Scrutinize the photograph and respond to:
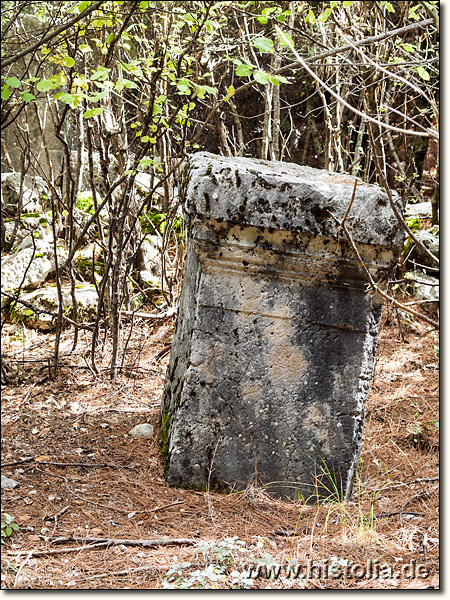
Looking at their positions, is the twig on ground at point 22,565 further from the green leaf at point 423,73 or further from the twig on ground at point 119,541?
the green leaf at point 423,73

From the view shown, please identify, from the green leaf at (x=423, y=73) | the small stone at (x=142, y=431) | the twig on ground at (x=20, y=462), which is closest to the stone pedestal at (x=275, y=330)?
the small stone at (x=142, y=431)

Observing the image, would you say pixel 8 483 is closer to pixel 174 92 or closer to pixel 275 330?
pixel 275 330

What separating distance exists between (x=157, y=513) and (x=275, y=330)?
94 centimetres

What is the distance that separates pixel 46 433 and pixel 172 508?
0.91 metres

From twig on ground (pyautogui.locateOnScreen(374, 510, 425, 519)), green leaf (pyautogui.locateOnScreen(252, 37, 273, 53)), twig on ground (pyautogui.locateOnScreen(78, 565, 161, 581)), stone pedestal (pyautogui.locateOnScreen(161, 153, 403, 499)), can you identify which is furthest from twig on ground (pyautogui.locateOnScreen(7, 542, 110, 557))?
green leaf (pyautogui.locateOnScreen(252, 37, 273, 53))

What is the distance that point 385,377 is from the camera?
4.17m

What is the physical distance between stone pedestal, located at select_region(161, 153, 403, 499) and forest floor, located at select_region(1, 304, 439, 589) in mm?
171

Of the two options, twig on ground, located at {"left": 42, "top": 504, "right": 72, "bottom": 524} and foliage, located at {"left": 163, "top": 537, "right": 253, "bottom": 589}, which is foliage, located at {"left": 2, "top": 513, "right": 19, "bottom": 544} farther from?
foliage, located at {"left": 163, "top": 537, "right": 253, "bottom": 589}

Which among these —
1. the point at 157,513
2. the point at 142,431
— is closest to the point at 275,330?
the point at 157,513

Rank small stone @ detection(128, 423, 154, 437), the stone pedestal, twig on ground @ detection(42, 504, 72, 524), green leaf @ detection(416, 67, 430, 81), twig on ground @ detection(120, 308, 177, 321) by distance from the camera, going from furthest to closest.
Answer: twig on ground @ detection(120, 308, 177, 321), green leaf @ detection(416, 67, 430, 81), small stone @ detection(128, 423, 154, 437), the stone pedestal, twig on ground @ detection(42, 504, 72, 524)

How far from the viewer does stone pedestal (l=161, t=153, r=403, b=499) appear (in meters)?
2.25

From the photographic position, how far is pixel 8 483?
2.30m

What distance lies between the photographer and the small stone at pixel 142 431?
2.91 metres

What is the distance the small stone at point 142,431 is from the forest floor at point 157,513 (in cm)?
4
